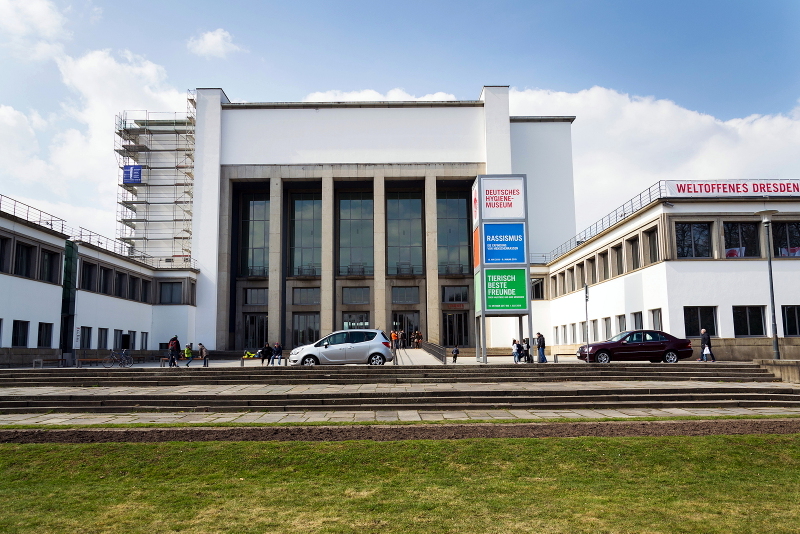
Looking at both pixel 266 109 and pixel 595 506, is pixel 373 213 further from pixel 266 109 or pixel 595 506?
pixel 595 506

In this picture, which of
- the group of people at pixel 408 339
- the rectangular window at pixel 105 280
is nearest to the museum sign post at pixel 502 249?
the group of people at pixel 408 339

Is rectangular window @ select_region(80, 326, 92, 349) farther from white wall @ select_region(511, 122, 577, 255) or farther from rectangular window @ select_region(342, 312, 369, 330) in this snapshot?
white wall @ select_region(511, 122, 577, 255)

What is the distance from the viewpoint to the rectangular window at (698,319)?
29.5 meters

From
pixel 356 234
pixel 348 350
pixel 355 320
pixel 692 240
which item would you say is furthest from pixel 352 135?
pixel 692 240

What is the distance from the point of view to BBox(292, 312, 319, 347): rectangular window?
49.8 metres

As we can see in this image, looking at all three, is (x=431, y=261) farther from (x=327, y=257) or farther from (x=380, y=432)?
(x=380, y=432)

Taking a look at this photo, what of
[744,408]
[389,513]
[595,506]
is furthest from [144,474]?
[744,408]

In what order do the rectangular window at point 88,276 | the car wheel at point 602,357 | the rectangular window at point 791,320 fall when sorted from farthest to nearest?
the rectangular window at point 88,276 < the rectangular window at point 791,320 < the car wheel at point 602,357

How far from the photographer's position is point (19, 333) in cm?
3023

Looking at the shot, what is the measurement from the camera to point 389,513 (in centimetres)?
727

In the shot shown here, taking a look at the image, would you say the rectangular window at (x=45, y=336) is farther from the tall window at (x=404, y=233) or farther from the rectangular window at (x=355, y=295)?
the tall window at (x=404, y=233)

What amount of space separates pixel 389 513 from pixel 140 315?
40438 millimetres

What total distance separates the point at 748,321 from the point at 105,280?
117 feet

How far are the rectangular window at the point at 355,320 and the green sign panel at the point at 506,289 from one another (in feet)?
73.5
